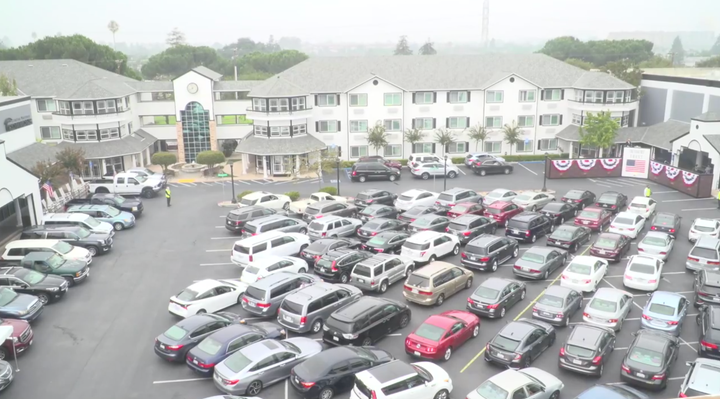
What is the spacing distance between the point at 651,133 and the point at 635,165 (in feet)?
23.1

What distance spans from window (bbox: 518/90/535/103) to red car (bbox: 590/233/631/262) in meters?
30.7

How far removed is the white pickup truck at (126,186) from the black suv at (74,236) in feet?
40.6

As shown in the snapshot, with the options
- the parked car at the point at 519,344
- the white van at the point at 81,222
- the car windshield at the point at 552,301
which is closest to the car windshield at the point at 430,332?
the parked car at the point at 519,344

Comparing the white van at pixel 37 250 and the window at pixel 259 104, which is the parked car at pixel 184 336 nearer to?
the white van at pixel 37 250

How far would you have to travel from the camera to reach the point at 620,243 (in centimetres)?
3047

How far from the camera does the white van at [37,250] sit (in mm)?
29422

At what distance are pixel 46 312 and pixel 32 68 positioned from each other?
44.0 meters

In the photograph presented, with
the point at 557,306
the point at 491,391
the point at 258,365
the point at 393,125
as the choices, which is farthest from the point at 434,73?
the point at 491,391

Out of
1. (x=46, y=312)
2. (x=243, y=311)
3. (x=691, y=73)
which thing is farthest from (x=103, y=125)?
(x=691, y=73)

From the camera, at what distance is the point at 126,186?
45.0 m

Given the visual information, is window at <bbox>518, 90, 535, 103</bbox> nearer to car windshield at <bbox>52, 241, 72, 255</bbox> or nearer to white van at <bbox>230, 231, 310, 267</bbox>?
white van at <bbox>230, 231, 310, 267</bbox>

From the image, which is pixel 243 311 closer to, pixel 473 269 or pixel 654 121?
pixel 473 269

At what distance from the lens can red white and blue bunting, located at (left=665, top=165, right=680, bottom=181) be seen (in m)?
45.6

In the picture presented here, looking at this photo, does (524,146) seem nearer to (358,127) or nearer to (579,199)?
(358,127)
